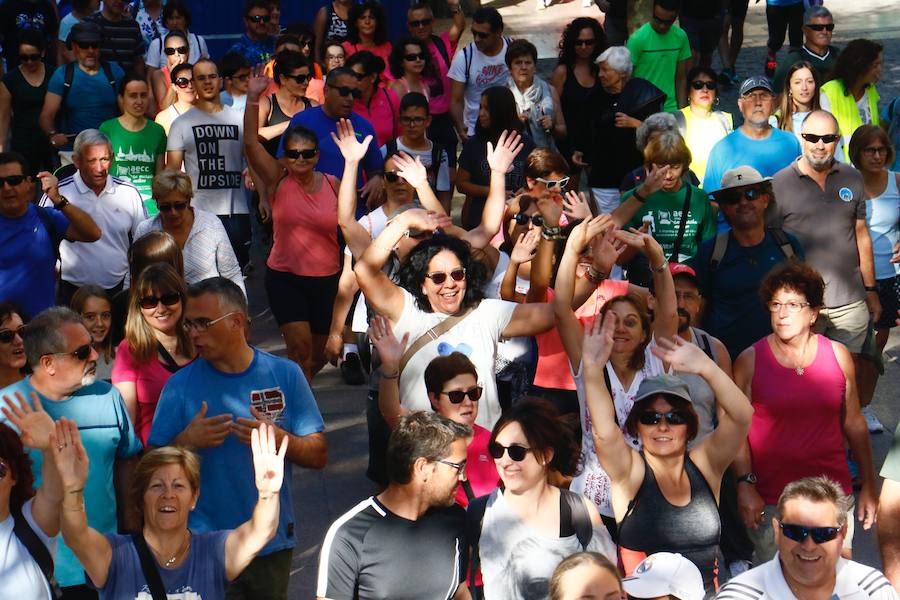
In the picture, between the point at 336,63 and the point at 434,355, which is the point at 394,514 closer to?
the point at 434,355

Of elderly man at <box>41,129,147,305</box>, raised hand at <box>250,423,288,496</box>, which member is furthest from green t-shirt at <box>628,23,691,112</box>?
raised hand at <box>250,423,288,496</box>

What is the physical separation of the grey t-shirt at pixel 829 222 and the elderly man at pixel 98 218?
12.8 ft

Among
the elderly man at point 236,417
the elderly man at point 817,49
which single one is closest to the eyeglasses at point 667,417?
the elderly man at point 236,417

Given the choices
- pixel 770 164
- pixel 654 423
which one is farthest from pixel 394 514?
pixel 770 164

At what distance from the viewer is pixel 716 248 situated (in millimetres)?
8148

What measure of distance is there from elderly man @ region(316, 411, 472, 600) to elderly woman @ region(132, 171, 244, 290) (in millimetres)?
3044

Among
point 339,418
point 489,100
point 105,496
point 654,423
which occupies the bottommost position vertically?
point 339,418

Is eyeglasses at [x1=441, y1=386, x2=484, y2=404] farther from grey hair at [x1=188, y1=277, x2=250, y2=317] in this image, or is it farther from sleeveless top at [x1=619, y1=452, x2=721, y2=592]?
grey hair at [x1=188, y1=277, x2=250, y2=317]

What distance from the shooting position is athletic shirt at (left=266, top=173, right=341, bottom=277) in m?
9.22

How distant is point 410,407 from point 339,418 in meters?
3.03

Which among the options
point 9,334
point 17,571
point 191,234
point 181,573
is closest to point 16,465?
point 17,571

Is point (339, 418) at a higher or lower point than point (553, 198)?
lower

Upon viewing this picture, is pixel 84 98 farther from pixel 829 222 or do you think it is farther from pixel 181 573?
pixel 181 573

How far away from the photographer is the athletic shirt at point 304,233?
30.2 ft
